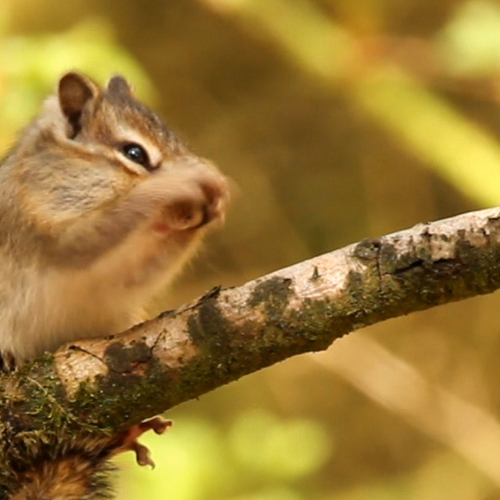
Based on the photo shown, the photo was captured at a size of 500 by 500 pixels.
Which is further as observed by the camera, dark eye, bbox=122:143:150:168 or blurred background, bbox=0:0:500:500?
blurred background, bbox=0:0:500:500

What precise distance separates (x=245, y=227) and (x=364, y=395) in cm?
73

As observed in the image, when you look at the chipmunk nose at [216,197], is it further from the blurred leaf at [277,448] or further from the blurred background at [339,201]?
the blurred background at [339,201]

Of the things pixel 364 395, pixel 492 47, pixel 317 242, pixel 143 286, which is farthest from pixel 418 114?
pixel 143 286

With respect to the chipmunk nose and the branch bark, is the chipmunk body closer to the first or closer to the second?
the chipmunk nose

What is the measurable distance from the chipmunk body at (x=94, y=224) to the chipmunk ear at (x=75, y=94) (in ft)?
0.16

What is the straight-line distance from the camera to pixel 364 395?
366cm

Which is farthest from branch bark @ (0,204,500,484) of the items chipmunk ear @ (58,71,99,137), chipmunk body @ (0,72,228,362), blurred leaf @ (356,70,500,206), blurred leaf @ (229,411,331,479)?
blurred leaf @ (356,70,500,206)

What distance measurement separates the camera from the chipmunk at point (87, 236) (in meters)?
1.51

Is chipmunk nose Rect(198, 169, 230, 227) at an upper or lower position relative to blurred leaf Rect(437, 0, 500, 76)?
lower

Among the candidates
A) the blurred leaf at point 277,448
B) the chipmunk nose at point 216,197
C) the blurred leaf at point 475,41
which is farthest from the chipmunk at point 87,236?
the blurred leaf at point 475,41

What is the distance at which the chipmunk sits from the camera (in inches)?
59.6

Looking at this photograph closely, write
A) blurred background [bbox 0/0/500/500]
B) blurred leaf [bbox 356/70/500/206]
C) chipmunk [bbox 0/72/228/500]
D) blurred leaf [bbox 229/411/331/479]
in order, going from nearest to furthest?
chipmunk [bbox 0/72/228/500]
blurred leaf [bbox 229/411/331/479]
blurred leaf [bbox 356/70/500/206]
blurred background [bbox 0/0/500/500]

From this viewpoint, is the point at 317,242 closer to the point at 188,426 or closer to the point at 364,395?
the point at 364,395

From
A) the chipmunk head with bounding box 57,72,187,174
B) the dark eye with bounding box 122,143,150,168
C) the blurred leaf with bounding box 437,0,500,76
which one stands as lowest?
the dark eye with bounding box 122,143,150,168
